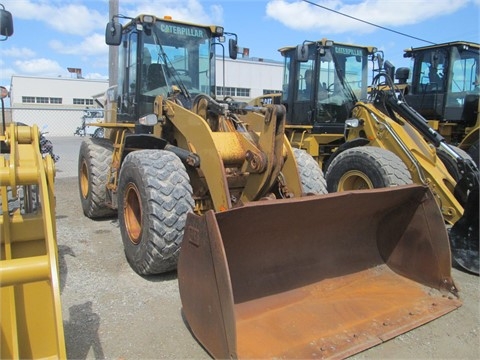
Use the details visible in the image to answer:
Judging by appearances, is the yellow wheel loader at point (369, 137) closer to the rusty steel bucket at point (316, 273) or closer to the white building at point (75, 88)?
the rusty steel bucket at point (316, 273)

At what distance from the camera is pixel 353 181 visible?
5934 mm

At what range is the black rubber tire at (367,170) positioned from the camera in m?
5.29

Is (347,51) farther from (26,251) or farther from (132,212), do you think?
(26,251)

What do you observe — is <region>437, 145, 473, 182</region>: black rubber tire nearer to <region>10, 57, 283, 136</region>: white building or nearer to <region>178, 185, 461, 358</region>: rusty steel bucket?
<region>178, 185, 461, 358</region>: rusty steel bucket

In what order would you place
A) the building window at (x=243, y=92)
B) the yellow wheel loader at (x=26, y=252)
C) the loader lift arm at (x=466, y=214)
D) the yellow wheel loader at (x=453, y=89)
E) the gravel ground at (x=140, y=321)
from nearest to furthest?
the yellow wheel loader at (x=26, y=252) → the gravel ground at (x=140, y=321) → the loader lift arm at (x=466, y=214) → the yellow wheel loader at (x=453, y=89) → the building window at (x=243, y=92)

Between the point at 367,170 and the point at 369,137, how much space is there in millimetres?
1055

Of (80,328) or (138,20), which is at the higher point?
(138,20)

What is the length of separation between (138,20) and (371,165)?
3.49 m

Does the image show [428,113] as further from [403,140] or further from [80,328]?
[80,328]

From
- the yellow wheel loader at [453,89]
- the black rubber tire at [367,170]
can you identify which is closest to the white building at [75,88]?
the yellow wheel loader at [453,89]

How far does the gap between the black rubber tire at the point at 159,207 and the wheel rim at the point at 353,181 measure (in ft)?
9.01

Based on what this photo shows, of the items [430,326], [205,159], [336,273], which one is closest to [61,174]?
[205,159]

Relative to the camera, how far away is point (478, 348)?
3.02 metres

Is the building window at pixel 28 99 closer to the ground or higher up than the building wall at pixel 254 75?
closer to the ground
